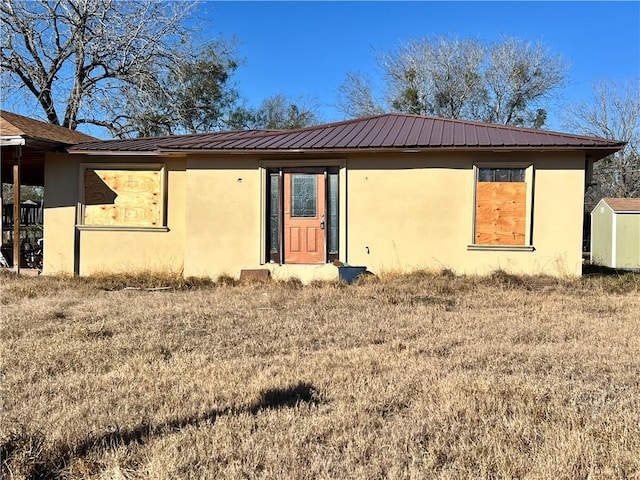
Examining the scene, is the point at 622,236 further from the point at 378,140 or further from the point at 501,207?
the point at 378,140

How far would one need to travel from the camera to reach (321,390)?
12.8ft

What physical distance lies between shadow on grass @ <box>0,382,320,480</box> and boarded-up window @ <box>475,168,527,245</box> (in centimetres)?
691

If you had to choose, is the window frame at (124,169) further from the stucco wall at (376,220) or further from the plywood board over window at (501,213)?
the plywood board over window at (501,213)

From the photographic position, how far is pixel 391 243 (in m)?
10.1

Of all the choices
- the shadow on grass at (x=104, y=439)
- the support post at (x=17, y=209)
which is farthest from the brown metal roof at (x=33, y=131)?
the shadow on grass at (x=104, y=439)

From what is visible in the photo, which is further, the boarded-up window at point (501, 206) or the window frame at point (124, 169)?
the window frame at point (124, 169)

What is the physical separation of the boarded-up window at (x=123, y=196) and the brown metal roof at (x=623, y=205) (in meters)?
17.3

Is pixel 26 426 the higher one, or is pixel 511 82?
pixel 511 82

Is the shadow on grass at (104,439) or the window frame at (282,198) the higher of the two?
the window frame at (282,198)

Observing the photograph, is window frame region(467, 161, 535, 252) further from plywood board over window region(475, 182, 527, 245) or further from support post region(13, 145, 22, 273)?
support post region(13, 145, 22, 273)

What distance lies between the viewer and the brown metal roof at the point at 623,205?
1958 cm

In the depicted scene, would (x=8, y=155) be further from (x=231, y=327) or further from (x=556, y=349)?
(x=556, y=349)

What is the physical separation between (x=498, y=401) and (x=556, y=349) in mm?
1817

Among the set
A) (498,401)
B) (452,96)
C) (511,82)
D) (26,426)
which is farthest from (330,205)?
(511,82)
